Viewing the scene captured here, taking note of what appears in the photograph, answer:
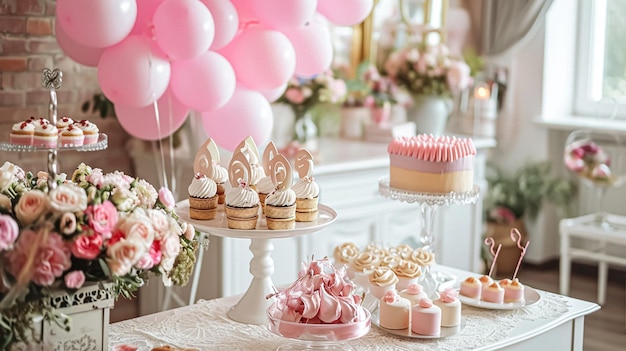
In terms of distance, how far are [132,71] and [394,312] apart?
110 centimetres

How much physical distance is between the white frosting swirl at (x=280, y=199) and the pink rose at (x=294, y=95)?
1.82m

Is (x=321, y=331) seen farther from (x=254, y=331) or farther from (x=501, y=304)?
(x=501, y=304)


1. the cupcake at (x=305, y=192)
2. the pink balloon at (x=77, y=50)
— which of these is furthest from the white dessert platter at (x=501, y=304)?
the pink balloon at (x=77, y=50)

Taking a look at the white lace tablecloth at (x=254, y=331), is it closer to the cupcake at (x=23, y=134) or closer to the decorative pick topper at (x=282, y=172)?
the decorative pick topper at (x=282, y=172)

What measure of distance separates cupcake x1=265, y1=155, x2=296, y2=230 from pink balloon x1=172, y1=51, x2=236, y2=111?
2.21 ft

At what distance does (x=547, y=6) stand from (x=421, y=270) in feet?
10.2

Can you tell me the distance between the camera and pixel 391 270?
228 centimetres

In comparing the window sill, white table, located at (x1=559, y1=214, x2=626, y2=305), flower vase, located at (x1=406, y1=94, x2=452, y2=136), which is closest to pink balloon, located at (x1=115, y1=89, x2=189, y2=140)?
flower vase, located at (x1=406, y1=94, x2=452, y2=136)

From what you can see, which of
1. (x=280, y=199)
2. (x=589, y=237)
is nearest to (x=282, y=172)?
(x=280, y=199)

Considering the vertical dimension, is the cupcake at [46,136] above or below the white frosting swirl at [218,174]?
above

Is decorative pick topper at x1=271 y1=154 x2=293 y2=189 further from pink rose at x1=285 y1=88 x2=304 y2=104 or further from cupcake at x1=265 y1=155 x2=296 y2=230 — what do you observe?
pink rose at x1=285 y1=88 x2=304 y2=104

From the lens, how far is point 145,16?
107 inches

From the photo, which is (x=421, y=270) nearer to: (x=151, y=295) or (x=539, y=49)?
(x=151, y=295)

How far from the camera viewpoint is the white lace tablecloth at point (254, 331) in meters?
2.04
